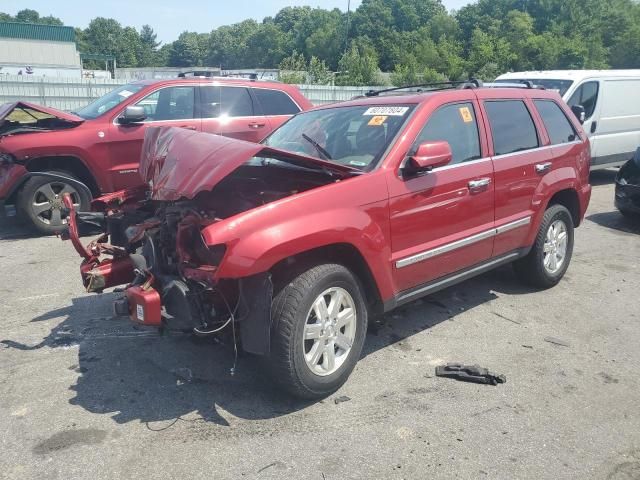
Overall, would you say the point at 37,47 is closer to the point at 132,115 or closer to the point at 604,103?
the point at 132,115

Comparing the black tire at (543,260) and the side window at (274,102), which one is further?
the side window at (274,102)

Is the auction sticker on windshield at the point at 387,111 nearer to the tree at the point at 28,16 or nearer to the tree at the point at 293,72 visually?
the tree at the point at 293,72

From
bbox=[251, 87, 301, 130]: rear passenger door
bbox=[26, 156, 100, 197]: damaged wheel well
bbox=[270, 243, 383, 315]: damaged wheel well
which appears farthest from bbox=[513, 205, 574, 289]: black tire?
bbox=[26, 156, 100, 197]: damaged wheel well

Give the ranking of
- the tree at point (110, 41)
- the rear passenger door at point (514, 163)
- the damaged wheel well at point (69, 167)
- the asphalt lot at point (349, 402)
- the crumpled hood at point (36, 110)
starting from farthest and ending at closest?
the tree at point (110, 41) → the damaged wheel well at point (69, 167) → the crumpled hood at point (36, 110) → the rear passenger door at point (514, 163) → the asphalt lot at point (349, 402)

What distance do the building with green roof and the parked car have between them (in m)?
63.5

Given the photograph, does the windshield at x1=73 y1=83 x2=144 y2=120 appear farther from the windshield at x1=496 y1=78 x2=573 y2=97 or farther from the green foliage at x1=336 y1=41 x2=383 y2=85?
the green foliage at x1=336 y1=41 x2=383 y2=85

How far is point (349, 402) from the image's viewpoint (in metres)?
3.55

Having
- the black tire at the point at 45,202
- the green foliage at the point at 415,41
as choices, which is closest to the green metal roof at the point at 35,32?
the green foliage at the point at 415,41

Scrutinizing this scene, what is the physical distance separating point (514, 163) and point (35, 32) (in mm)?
74773

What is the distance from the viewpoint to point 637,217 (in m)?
8.59

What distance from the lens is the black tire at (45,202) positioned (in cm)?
698

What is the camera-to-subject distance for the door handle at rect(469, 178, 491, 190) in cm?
438

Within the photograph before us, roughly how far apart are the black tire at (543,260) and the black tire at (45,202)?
4.97m

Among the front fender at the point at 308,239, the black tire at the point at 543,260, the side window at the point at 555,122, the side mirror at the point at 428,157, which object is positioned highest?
the side window at the point at 555,122
